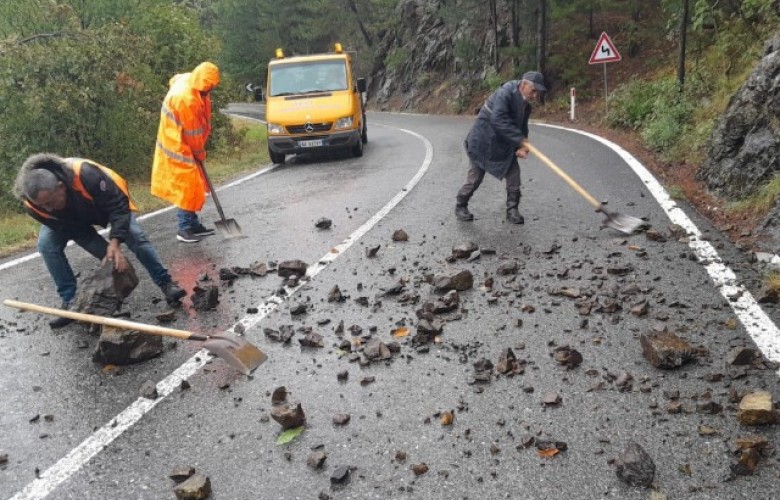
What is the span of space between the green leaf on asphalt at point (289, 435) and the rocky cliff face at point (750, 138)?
5530 mm

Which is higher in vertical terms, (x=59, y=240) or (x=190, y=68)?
(x=190, y=68)

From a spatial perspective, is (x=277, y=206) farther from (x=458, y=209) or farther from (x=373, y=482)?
(x=373, y=482)

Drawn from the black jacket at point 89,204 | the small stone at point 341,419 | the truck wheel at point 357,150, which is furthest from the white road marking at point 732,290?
the truck wheel at point 357,150

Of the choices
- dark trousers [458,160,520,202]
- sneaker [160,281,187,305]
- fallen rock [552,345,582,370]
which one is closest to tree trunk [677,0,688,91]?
dark trousers [458,160,520,202]

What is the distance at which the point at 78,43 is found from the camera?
10.2 meters

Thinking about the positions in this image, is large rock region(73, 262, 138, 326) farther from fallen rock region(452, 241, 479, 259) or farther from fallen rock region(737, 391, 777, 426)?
fallen rock region(737, 391, 777, 426)

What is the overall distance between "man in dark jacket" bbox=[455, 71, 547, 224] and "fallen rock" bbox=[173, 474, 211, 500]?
15.0 feet

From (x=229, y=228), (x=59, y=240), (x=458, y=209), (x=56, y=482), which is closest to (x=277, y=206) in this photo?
(x=229, y=228)

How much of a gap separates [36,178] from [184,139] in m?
2.51

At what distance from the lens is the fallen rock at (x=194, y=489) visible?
2.48 metres

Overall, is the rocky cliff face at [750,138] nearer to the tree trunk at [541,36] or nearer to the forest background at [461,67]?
the forest background at [461,67]

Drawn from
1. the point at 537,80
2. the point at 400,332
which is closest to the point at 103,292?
the point at 400,332

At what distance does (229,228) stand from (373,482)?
4665 millimetres

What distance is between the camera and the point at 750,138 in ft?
21.1
